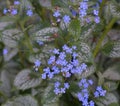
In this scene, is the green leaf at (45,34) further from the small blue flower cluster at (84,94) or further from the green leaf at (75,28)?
the small blue flower cluster at (84,94)

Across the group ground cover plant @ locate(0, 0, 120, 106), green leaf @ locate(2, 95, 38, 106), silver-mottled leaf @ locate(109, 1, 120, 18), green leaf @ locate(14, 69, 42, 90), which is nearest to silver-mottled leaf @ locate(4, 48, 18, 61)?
ground cover plant @ locate(0, 0, 120, 106)

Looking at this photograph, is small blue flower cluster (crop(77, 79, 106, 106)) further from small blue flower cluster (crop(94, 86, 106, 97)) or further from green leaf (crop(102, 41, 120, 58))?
green leaf (crop(102, 41, 120, 58))

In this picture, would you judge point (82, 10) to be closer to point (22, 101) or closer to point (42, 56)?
point (42, 56)

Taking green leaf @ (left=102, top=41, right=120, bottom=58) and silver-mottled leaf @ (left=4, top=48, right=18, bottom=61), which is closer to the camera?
green leaf @ (left=102, top=41, right=120, bottom=58)

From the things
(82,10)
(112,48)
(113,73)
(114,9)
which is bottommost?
(113,73)

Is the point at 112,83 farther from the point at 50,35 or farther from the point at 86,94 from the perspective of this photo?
the point at 50,35

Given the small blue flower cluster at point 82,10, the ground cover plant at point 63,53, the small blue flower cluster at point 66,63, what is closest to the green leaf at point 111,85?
the ground cover plant at point 63,53

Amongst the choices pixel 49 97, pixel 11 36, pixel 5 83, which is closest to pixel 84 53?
pixel 49 97
